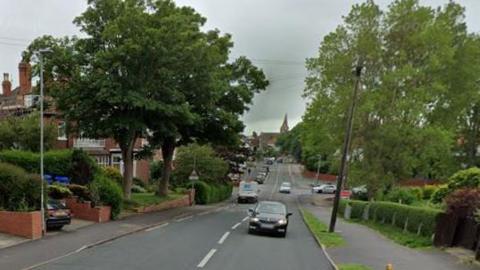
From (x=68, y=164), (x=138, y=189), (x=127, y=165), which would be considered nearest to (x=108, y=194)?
(x=68, y=164)

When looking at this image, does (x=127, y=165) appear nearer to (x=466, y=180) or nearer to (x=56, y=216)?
(x=56, y=216)

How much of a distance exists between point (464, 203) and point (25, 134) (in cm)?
3044

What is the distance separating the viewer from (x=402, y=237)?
27.2 metres

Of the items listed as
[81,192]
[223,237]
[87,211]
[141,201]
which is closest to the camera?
[223,237]

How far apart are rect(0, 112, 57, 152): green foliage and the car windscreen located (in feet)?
67.0

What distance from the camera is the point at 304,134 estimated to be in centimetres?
5675

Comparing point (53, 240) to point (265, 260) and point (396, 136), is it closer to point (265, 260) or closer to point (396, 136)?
point (265, 260)

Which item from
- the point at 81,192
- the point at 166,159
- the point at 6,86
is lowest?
the point at 81,192

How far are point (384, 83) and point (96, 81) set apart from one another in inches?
→ 936

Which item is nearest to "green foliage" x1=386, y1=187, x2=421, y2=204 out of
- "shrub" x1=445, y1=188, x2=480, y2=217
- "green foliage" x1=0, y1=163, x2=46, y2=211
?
"shrub" x1=445, y1=188, x2=480, y2=217

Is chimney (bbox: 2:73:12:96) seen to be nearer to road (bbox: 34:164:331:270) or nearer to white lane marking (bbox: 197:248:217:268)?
road (bbox: 34:164:331:270)

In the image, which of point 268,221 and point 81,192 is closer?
point 268,221

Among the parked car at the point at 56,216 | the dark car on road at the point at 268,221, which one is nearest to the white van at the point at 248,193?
the dark car on road at the point at 268,221

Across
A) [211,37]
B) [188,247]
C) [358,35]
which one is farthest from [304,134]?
[188,247]
